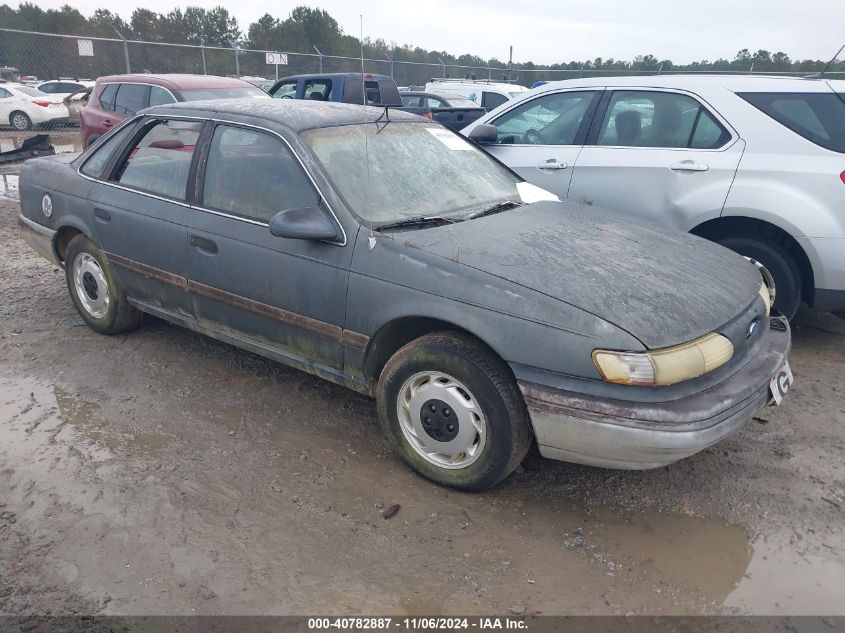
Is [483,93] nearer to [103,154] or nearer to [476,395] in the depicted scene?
[103,154]

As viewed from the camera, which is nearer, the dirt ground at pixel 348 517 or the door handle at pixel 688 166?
the dirt ground at pixel 348 517

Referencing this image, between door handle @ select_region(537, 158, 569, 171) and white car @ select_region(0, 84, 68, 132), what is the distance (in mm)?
16683

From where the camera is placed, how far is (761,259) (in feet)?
14.9

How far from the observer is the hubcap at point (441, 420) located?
296 centimetres

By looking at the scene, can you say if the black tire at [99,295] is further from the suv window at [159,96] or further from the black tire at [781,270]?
the suv window at [159,96]

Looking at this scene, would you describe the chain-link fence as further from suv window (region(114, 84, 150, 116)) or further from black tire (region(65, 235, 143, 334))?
black tire (region(65, 235, 143, 334))

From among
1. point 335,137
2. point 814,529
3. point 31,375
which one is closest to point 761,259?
point 814,529

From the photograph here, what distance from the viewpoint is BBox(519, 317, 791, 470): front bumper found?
8.48ft

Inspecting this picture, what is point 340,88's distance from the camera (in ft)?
33.3

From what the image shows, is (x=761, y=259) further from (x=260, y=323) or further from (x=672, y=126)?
(x=260, y=323)

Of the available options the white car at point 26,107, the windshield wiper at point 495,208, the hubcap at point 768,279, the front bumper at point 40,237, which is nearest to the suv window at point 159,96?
the front bumper at point 40,237

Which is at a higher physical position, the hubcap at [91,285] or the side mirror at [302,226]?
the side mirror at [302,226]

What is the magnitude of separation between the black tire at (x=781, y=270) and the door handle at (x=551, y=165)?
1.50 metres

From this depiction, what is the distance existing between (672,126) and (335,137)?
2729 millimetres
